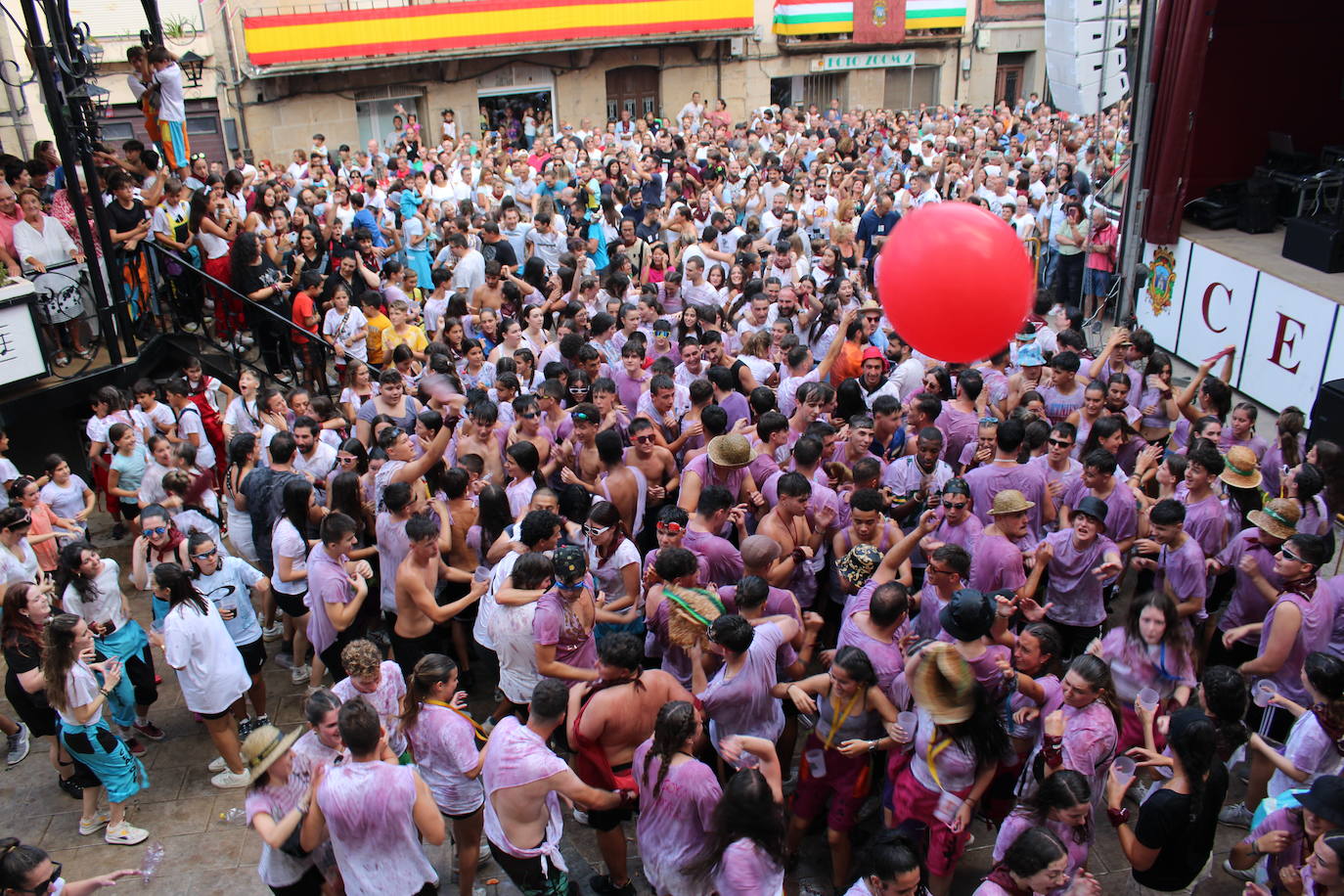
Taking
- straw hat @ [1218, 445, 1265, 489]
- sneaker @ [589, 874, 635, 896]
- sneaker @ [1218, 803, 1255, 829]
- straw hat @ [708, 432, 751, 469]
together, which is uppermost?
straw hat @ [708, 432, 751, 469]

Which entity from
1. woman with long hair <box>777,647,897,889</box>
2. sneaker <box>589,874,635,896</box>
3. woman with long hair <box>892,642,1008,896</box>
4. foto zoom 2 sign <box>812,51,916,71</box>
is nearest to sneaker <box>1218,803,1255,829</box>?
woman with long hair <box>892,642,1008,896</box>

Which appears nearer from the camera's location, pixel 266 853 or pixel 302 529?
pixel 266 853

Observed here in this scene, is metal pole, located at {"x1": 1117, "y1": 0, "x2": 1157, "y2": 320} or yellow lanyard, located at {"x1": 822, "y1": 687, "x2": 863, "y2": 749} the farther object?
metal pole, located at {"x1": 1117, "y1": 0, "x2": 1157, "y2": 320}

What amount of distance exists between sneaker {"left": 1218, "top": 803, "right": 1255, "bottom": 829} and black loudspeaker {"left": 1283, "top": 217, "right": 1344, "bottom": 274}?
6567mm

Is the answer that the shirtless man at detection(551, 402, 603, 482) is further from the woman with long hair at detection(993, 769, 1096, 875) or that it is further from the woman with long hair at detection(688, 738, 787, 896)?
the woman with long hair at detection(993, 769, 1096, 875)

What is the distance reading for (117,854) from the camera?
203 inches

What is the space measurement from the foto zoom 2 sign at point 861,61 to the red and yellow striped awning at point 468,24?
2.98 meters

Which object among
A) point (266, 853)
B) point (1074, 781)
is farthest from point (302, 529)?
point (1074, 781)

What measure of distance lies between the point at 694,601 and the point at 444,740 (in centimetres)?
123

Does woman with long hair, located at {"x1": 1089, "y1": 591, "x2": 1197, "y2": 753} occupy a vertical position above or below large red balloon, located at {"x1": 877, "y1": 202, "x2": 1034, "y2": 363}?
below

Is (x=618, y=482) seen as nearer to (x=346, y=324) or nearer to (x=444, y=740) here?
(x=444, y=740)

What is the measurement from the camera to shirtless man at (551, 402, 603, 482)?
250 inches

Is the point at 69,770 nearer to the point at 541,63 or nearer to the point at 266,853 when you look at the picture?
the point at 266,853

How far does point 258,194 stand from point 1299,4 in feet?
39.8
